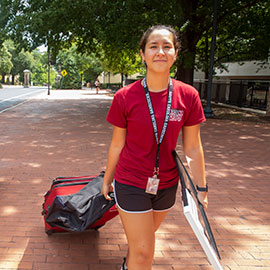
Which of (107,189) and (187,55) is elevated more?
(187,55)

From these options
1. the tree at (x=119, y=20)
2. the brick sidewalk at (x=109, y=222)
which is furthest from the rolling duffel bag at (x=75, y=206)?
the tree at (x=119, y=20)

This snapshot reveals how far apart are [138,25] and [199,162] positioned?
12.3 m

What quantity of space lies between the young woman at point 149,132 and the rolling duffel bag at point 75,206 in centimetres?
66

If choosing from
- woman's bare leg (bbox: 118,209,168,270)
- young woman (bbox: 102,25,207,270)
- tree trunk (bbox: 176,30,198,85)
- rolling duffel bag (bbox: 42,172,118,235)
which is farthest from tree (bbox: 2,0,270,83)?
woman's bare leg (bbox: 118,209,168,270)

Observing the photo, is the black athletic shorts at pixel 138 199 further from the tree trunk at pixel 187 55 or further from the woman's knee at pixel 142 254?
the tree trunk at pixel 187 55

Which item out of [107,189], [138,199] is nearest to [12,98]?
[107,189]

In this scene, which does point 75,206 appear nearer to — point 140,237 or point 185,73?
point 140,237

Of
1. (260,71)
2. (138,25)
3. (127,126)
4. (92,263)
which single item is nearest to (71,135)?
(138,25)

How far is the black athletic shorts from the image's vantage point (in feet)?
7.11

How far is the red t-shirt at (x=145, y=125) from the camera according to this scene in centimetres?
212

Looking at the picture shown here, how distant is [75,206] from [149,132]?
4.55ft

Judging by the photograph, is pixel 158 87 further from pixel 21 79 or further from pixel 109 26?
pixel 21 79

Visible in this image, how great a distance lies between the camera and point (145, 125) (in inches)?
83.0

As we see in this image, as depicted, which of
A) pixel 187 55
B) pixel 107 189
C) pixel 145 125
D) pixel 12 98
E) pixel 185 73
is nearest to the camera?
pixel 145 125
